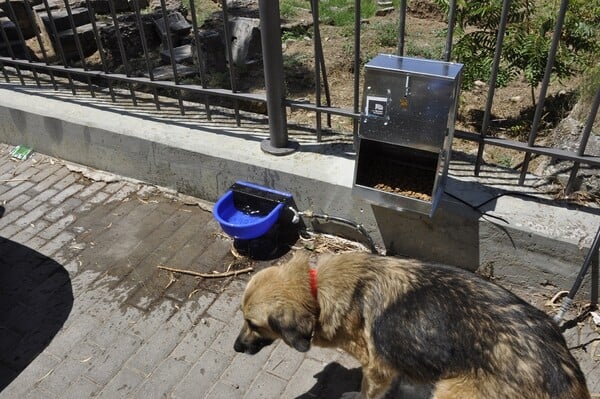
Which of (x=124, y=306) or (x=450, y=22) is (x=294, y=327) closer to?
(x=124, y=306)

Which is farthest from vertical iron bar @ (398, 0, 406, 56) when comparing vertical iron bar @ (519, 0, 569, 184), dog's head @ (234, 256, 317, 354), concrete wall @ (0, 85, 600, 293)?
dog's head @ (234, 256, 317, 354)

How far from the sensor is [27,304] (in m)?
3.87

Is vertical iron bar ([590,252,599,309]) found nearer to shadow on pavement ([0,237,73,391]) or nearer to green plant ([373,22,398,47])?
shadow on pavement ([0,237,73,391])

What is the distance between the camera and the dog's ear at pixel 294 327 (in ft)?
8.90

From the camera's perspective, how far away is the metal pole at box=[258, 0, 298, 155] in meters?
3.76

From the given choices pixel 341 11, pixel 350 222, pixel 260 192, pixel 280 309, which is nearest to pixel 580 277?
pixel 350 222

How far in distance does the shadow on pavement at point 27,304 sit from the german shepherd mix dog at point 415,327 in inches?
62.1

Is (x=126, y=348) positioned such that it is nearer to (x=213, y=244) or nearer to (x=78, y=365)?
(x=78, y=365)

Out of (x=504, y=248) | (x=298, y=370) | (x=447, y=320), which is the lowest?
(x=298, y=370)

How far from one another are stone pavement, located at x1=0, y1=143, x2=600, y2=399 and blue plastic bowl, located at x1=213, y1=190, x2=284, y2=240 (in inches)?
9.7

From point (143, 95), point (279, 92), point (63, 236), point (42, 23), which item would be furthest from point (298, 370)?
point (42, 23)

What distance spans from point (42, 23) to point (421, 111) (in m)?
8.46

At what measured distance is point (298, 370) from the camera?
3.29 m

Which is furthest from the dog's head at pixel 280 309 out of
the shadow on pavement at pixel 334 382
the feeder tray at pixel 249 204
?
the feeder tray at pixel 249 204
